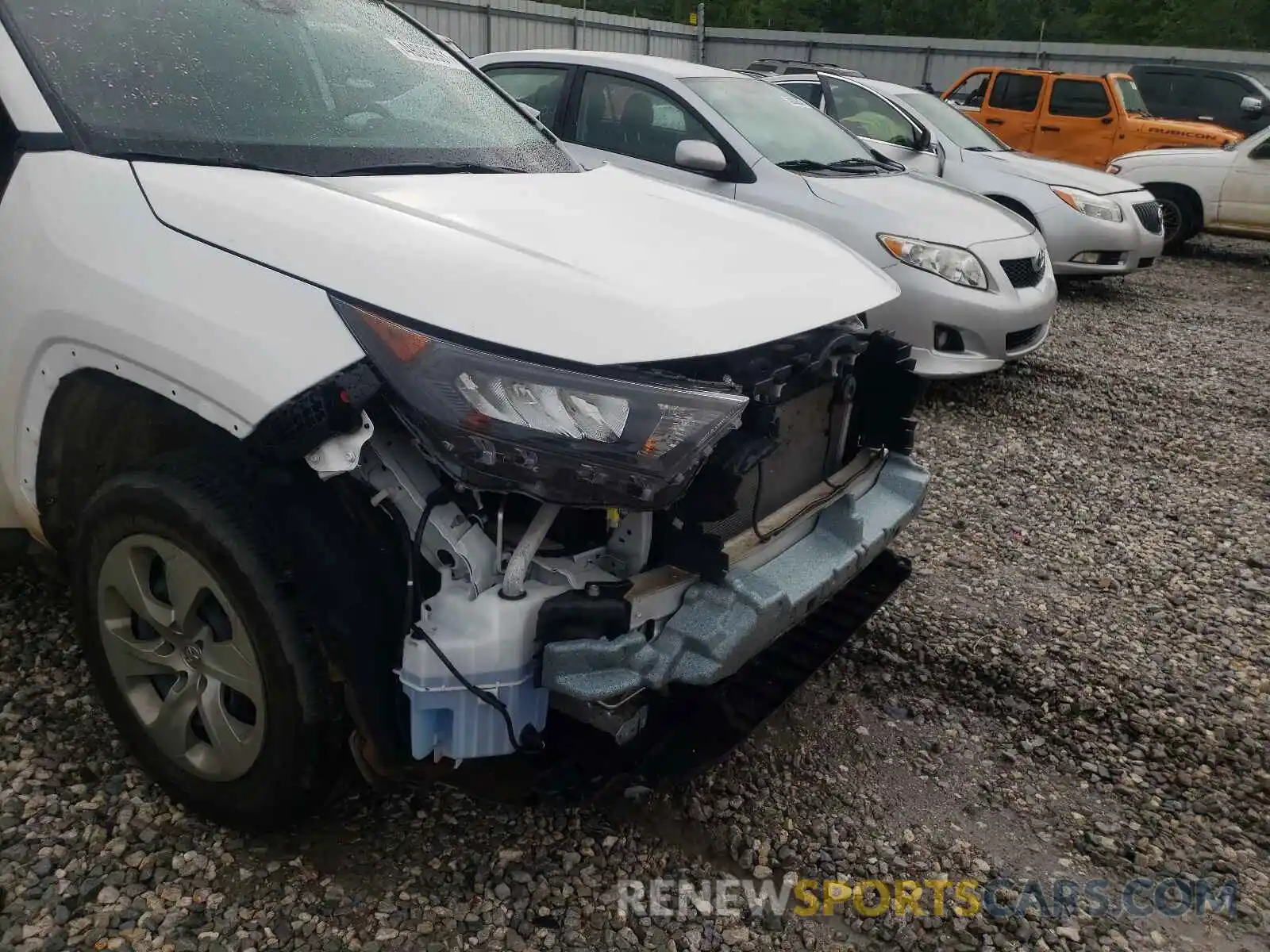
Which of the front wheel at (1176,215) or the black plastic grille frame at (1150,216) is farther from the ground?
the black plastic grille frame at (1150,216)

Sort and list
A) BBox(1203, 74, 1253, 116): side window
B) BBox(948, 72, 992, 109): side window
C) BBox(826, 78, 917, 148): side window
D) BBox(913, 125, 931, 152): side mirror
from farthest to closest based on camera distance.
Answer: BBox(1203, 74, 1253, 116): side window → BBox(948, 72, 992, 109): side window → BBox(826, 78, 917, 148): side window → BBox(913, 125, 931, 152): side mirror

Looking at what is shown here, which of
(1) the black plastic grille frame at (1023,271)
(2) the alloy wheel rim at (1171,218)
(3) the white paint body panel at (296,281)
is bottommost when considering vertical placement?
(2) the alloy wheel rim at (1171,218)

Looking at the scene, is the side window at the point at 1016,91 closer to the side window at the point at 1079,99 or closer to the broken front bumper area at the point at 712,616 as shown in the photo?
the side window at the point at 1079,99

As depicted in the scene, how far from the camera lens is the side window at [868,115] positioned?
8.43 metres

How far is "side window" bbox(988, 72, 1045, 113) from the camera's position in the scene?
13.2 meters

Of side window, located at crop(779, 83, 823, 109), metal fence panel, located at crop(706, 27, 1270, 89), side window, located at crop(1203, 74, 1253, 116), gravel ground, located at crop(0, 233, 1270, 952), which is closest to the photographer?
gravel ground, located at crop(0, 233, 1270, 952)

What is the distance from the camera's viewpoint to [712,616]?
2.09 m

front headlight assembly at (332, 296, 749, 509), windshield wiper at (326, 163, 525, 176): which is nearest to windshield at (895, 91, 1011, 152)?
windshield wiper at (326, 163, 525, 176)

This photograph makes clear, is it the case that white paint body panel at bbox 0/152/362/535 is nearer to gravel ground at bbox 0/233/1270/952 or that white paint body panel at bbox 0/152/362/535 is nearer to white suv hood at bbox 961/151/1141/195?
gravel ground at bbox 0/233/1270/952

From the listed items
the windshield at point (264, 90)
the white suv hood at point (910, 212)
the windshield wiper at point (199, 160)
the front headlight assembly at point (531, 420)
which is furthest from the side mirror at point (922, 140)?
the front headlight assembly at point (531, 420)

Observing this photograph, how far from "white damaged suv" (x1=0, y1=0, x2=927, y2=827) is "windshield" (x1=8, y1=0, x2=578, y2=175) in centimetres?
1

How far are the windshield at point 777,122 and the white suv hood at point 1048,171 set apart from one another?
277 centimetres

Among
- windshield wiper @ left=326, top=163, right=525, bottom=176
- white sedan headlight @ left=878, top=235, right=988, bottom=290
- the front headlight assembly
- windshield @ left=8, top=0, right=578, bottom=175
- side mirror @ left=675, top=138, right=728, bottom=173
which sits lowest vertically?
white sedan headlight @ left=878, top=235, right=988, bottom=290

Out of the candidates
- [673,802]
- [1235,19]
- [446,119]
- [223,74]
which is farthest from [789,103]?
[1235,19]
